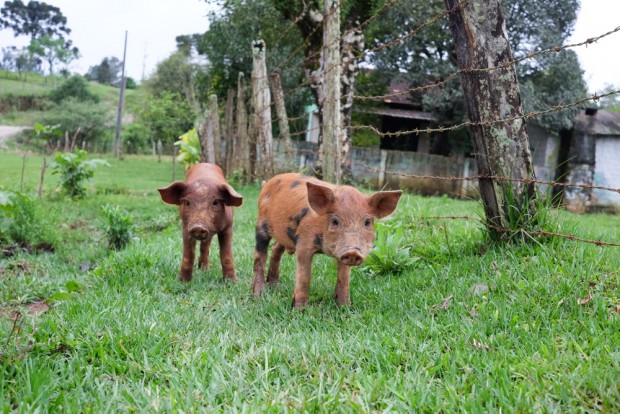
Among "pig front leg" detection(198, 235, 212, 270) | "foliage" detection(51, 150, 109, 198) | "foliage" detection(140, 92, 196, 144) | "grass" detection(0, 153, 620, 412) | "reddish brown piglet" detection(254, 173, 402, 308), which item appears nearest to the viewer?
"grass" detection(0, 153, 620, 412)

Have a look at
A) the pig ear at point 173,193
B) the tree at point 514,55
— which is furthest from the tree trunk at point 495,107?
the tree at point 514,55

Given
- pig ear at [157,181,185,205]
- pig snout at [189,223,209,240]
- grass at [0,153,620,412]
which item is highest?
pig ear at [157,181,185,205]

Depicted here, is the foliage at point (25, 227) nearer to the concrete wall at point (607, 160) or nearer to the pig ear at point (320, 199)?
the pig ear at point (320, 199)

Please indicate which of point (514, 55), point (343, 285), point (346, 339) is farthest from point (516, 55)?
point (346, 339)

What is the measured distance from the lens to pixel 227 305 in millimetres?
3986

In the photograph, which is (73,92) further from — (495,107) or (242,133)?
(495,107)

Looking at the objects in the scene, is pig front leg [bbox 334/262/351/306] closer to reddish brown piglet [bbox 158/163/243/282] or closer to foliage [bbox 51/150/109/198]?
reddish brown piglet [bbox 158/163/243/282]

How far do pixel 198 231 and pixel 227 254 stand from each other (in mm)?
563

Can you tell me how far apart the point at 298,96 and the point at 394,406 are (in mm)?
20426

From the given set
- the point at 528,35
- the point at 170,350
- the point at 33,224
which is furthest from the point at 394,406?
the point at 528,35

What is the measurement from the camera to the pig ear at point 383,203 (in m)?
3.66

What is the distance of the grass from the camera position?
2.36 meters

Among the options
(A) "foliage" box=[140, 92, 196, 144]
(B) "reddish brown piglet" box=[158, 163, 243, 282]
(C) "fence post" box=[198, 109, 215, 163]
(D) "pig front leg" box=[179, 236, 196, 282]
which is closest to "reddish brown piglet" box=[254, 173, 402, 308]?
(B) "reddish brown piglet" box=[158, 163, 243, 282]

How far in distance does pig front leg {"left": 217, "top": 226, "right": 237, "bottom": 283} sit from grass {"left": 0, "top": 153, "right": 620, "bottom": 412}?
0.13 metres
